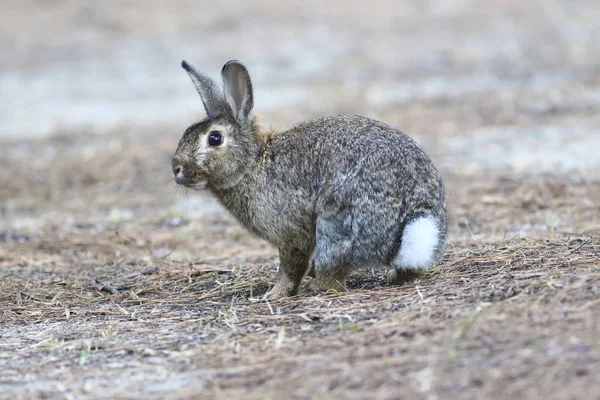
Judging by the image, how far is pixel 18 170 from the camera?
13430 mm

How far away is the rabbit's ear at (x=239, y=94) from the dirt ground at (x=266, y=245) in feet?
4.11

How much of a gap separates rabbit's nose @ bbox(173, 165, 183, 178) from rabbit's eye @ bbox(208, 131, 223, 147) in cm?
27

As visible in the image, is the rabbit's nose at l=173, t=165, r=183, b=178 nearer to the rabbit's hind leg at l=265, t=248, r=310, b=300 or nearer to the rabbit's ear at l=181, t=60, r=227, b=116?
the rabbit's ear at l=181, t=60, r=227, b=116

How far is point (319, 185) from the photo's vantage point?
653 centimetres

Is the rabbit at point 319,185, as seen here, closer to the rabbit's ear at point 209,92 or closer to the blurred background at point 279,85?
the rabbit's ear at point 209,92

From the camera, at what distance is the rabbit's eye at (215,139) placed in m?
6.86

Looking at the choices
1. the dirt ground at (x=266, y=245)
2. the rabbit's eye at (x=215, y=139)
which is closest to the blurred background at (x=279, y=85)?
the dirt ground at (x=266, y=245)

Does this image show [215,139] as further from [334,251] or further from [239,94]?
[334,251]

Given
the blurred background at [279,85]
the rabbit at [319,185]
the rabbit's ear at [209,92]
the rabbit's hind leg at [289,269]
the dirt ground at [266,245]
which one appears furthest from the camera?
the blurred background at [279,85]

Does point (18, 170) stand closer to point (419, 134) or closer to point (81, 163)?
point (81, 163)

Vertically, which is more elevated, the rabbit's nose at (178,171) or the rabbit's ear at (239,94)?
the rabbit's ear at (239,94)

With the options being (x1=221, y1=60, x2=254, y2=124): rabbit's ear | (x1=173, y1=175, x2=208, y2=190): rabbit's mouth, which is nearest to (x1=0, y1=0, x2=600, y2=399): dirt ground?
(x1=173, y1=175, x2=208, y2=190): rabbit's mouth

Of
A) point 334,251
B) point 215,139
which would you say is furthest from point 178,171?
point 334,251

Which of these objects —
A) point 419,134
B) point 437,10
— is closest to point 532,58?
point 437,10
